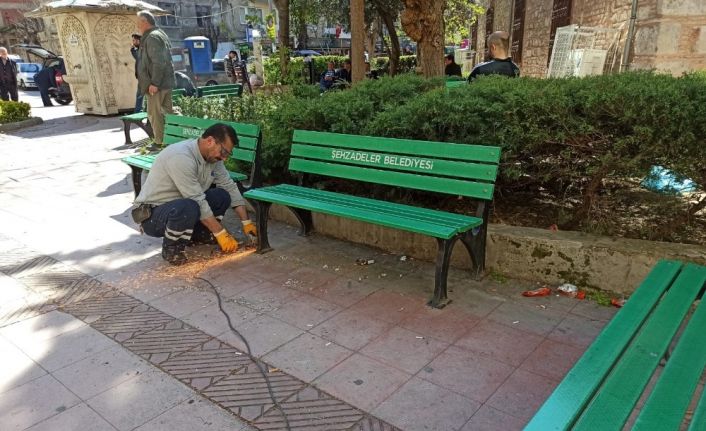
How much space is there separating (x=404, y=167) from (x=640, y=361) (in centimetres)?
242

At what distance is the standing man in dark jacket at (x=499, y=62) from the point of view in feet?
20.8

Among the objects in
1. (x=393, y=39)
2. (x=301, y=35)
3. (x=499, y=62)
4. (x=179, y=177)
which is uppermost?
(x=301, y=35)

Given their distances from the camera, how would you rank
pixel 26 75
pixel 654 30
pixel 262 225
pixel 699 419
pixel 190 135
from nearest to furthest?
1. pixel 699 419
2. pixel 262 225
3. pixel 190 135
4. pixel 654 30
5. pixel 26 75

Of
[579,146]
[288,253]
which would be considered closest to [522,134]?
[579,146]

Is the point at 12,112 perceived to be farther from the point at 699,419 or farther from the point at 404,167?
the point at 699,419

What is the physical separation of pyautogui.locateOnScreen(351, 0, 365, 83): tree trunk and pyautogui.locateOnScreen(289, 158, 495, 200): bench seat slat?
Result: 16.4ft

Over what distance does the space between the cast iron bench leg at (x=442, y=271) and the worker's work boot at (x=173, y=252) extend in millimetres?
2156

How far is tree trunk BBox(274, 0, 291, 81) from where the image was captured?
14181mm

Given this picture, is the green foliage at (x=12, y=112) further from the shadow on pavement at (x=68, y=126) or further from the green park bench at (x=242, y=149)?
the green park bench at (x=242, y=149)

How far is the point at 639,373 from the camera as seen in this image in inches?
72.6

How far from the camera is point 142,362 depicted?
2.97 metres

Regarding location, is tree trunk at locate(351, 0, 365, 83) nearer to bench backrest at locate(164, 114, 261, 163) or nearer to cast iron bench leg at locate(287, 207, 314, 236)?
bench backrest at locate(164, 114, 261, 163)

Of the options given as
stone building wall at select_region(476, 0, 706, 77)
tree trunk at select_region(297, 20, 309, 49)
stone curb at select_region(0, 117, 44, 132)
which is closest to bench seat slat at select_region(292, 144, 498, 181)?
stone building wall at select_region(476, 0, 706, 77)

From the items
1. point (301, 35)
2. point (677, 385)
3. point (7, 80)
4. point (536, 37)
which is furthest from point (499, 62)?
point (301, 35)
